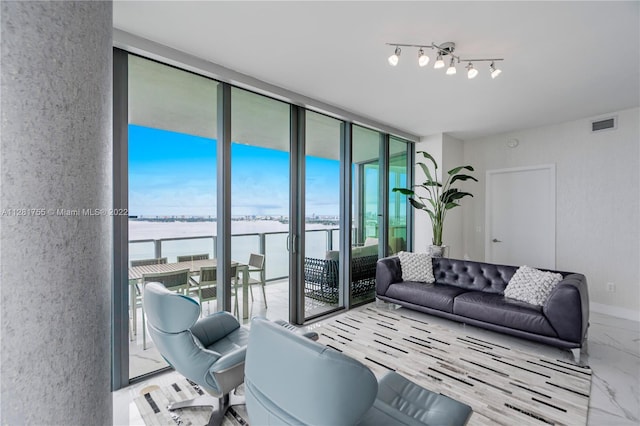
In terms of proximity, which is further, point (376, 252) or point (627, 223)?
point (376, 252)

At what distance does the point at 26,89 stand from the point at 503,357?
370 centimetres

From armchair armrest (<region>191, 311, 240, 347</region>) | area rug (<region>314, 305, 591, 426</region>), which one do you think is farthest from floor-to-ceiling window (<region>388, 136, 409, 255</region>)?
armchair armrest (<region>191, 311, 240, 347</region>)

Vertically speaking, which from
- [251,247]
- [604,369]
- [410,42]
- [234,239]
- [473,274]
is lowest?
[604,369]

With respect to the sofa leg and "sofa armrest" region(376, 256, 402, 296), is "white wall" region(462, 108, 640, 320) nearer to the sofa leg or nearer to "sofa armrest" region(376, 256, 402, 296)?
the sofa leg

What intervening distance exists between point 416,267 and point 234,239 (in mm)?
2568

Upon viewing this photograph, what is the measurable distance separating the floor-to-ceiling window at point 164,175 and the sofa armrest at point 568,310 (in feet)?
10.9

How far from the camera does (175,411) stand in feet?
6.89

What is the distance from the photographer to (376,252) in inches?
194

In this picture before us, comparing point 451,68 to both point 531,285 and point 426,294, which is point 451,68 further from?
point 426,294

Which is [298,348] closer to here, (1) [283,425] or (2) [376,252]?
(1) [283,425]

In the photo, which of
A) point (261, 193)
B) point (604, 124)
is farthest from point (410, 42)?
point (604, 124)

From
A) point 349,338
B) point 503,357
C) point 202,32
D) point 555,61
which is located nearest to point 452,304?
point 503,357

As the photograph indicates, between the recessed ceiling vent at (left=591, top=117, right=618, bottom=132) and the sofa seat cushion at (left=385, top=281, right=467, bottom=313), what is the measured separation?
307 centimetres

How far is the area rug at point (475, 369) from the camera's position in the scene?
2.15 metres
